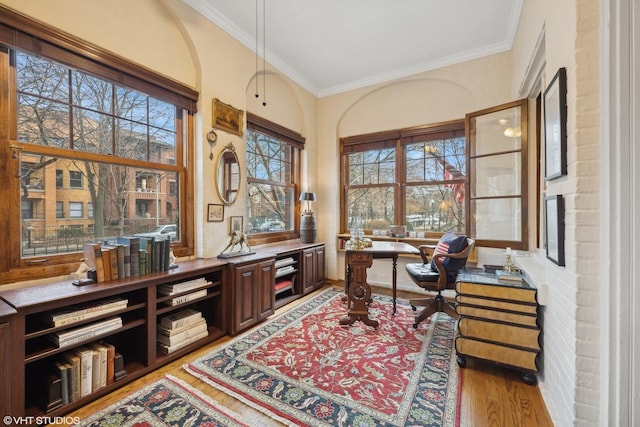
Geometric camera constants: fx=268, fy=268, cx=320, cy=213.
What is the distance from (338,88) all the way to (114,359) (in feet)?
15.5

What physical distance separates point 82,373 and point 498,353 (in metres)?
2.91

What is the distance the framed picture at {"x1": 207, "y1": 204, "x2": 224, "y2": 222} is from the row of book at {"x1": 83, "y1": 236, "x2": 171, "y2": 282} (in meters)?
0.74

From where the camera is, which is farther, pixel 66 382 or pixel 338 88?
pixel 338 88

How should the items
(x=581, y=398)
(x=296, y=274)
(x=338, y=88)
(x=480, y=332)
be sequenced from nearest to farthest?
(x=581, y=398) < (x=480, y=332) < (x=296, y=274) < (x=338, y=88)

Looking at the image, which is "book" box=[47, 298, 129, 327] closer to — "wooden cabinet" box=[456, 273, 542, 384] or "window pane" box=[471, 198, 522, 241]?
"wooden cabinet" box=[456, 273, 542, 384]

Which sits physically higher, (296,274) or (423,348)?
(296,274)

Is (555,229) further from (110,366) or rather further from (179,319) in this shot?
(110,366)

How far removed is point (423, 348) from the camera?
8.05ft

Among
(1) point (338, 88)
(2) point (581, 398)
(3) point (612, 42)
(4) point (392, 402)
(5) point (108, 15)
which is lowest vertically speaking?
(4) point (392, 402)

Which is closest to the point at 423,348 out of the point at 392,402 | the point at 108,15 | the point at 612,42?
the point at 392,402

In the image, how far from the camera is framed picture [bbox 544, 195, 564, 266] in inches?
60.5

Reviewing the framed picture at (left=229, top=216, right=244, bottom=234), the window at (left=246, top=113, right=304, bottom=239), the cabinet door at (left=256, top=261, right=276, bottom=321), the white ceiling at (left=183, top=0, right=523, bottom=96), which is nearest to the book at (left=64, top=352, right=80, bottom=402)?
the cabinet door at (left=256, top=261, right=276, bottom=321)

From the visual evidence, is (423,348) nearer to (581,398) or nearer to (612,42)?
(581,398)

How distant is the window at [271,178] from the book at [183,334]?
5.10 feet
